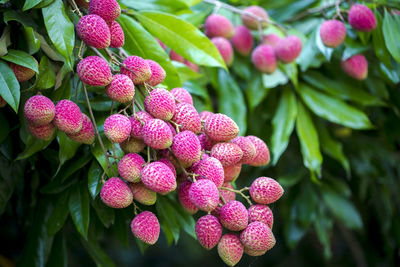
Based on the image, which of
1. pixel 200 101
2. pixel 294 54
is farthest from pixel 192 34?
pixel 294 54

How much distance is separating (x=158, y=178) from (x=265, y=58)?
536 mm

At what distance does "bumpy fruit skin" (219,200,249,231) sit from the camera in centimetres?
49

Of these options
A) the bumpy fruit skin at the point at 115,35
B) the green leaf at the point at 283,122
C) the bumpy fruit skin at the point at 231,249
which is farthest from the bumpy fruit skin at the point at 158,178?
the green leaf at the point at 283,122

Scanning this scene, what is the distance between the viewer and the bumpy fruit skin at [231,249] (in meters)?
0.50

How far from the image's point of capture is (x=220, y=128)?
524mm

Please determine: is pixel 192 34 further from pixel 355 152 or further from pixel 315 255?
pixel 315 255

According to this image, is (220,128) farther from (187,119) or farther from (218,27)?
(218,27)

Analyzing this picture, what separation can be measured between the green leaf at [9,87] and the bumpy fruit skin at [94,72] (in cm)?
9

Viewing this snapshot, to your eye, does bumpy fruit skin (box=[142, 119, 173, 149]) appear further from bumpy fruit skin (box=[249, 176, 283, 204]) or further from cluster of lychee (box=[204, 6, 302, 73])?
cluster of lychee (box=[204, 6, 302, 73])

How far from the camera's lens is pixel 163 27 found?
2.36ft

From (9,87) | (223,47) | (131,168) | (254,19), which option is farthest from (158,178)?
(254,19)

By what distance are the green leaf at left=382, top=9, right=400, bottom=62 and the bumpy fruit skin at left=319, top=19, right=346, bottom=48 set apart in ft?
0.29

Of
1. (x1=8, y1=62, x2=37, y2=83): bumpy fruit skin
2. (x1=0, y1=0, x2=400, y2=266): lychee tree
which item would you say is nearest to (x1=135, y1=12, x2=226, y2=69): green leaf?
(x1=0, y1=0, x2=400, y2=266): lychee tree

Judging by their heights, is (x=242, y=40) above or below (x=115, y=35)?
below
